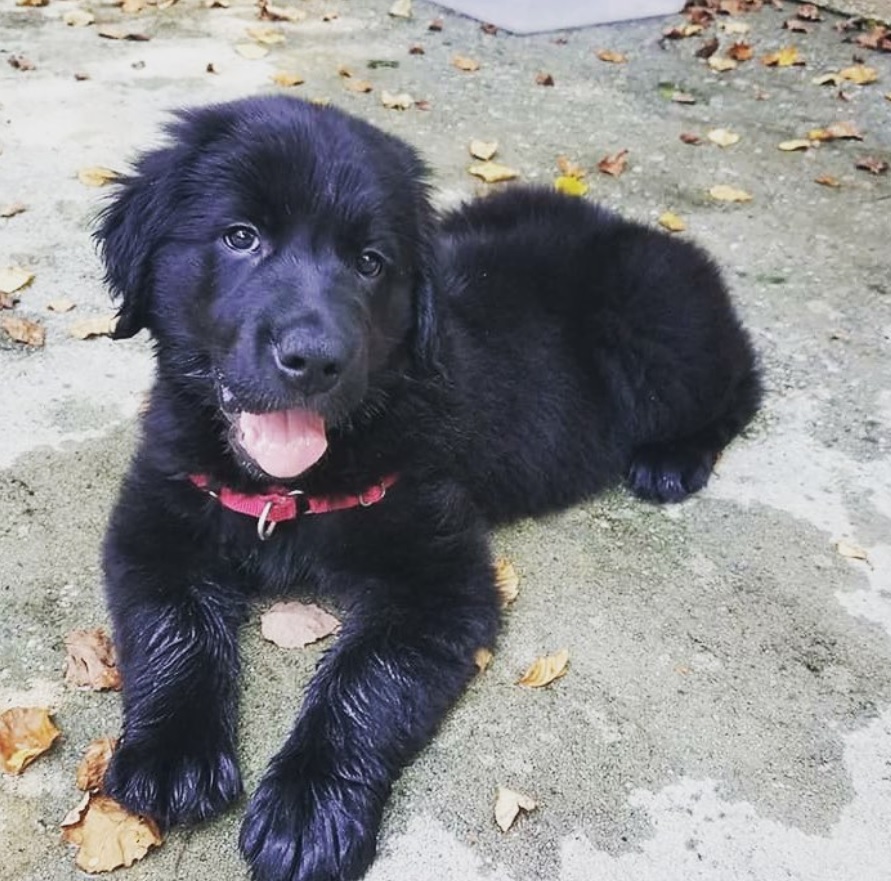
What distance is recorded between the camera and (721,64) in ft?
21.3

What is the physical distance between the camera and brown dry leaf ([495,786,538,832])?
228 centimetres

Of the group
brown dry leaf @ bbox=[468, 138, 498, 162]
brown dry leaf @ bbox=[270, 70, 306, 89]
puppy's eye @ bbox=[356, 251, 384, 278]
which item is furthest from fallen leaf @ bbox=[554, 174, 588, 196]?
puppy's eye @ bbox=[356, 251, 384, 278]

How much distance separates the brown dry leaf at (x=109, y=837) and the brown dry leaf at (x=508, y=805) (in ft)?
2.14

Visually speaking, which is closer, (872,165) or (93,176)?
(93,176)

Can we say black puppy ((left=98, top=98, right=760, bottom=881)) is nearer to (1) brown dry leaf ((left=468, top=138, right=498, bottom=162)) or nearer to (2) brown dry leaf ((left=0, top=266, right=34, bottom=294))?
(2) brown dry leaf ((left=0, top=266, right=34, bottom=294))

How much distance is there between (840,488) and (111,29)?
4.77 metres

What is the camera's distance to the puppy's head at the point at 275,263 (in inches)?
90.6

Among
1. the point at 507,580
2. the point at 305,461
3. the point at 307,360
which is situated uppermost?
the point at 307,360

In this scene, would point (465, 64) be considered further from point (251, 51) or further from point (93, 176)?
point (93, 176)

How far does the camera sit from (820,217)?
16.3 ft

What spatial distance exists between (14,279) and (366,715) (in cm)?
240

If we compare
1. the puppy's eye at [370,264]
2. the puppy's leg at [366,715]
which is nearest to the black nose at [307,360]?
the puppy's eye at [370,264]

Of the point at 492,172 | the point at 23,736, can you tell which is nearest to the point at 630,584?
the point at 23,736

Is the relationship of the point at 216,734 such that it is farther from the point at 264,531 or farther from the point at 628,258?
the point at 628,258
